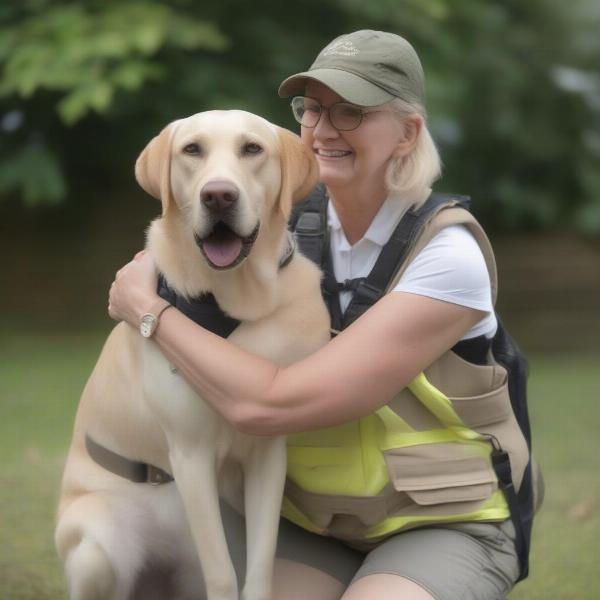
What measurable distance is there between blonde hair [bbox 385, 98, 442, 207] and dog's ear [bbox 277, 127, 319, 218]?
0.27 meters

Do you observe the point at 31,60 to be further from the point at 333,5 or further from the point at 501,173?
the point at 501,173

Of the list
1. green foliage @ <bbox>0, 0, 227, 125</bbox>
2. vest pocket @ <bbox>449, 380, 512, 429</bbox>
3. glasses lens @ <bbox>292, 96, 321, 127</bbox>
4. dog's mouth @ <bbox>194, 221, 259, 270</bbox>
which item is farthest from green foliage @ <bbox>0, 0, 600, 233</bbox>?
vest pocket @ <bbox>449, 380, 512, 429</bbox>

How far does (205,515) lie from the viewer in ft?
8.11

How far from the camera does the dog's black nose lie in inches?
90.6

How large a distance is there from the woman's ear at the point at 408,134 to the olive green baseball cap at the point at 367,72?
0.15 ft

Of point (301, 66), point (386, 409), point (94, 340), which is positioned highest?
point (386, 409)

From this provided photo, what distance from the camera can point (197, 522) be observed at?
2479mm

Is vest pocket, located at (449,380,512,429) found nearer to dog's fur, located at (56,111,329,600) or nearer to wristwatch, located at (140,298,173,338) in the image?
dog's fur, located at (56,111,329,600)

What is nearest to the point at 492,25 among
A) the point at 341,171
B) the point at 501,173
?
the point at 501,173

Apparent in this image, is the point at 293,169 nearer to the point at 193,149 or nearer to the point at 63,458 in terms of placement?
the point at 193,149

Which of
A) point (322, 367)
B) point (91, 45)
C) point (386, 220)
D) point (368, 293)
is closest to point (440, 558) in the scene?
point (322, 367)

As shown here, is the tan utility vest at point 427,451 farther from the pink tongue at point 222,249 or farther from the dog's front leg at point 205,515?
the pink tongue at point 222,249

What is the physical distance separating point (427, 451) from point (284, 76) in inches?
202

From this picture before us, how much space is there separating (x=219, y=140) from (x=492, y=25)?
20.3 feet
